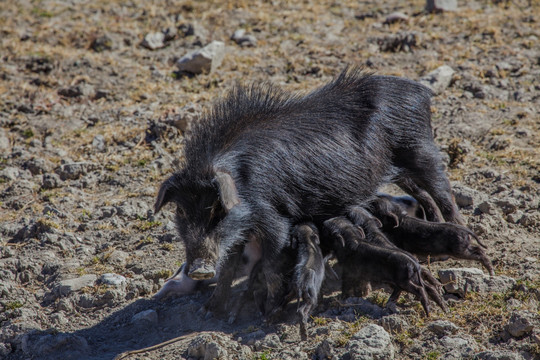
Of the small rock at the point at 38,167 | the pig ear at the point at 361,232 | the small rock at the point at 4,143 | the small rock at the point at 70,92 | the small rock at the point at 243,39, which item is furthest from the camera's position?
the small rock at the point at 243,39

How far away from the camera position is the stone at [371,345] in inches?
170

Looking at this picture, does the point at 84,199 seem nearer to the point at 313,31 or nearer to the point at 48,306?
the point at 48,306

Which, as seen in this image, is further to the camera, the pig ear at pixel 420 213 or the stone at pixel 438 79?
the stone at pixel 438 79

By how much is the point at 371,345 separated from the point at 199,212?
1.93 metres

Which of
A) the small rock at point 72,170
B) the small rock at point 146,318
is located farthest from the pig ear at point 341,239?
the small rock at point 72,170

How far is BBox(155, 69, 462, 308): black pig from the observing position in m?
5.55

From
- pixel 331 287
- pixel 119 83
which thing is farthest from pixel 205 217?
pixel 119 83

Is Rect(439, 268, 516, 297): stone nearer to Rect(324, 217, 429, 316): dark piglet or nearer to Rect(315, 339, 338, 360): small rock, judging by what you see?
Rect(324, 217, 429, 316): dark piglet

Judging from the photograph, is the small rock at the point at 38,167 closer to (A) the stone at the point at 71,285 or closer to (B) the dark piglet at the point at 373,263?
(A) the stone at the point at 71,285

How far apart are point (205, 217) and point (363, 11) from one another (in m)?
6.87

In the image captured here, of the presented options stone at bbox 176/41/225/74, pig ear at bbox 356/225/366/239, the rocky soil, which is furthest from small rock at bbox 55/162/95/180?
pig ear at bbox 356/225/366/239

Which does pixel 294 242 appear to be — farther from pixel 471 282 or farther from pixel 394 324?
pixel 471 282

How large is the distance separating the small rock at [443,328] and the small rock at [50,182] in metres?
4.64

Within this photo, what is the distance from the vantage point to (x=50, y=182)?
24.5ft
